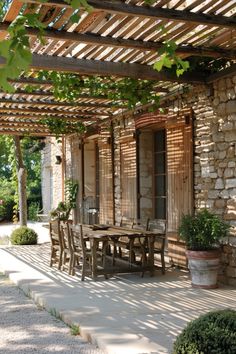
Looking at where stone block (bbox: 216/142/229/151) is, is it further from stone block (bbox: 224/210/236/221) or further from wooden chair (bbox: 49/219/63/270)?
wooden chair (bbox: 49/219/63/270)

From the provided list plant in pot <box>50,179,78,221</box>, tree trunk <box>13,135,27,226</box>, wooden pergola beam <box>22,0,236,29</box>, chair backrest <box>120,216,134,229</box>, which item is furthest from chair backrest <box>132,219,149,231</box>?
wooden pergola beam <box>22,0,236,29</box>

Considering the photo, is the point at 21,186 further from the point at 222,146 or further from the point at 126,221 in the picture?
the point at 222,146

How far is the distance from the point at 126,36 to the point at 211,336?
10.8 feet

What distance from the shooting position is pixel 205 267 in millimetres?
Result: 6215

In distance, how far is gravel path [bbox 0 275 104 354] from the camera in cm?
412

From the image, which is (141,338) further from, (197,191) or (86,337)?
(197,191)

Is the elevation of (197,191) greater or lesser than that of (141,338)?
greater

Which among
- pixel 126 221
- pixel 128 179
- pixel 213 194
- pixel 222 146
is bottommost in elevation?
pixel 126 221

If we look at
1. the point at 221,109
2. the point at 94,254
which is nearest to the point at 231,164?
the point at 221,109

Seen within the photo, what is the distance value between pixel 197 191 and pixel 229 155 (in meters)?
0.89

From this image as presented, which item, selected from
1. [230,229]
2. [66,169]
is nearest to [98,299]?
[230,229]

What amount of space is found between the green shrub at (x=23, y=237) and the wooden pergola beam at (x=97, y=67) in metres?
6.01

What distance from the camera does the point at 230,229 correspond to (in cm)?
633

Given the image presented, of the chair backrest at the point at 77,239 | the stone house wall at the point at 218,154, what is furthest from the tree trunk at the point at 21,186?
the stone house wall at the point at 218,154
